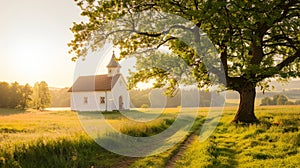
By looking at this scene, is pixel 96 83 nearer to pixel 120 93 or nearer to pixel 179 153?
pixel 120 93

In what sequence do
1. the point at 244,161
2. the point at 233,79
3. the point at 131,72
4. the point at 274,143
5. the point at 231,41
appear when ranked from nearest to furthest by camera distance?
the point at 244,161, the point at 274,143, the point at 231,41, the point at 233,79, the point at 131,72

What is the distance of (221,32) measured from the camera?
2170 centimetres

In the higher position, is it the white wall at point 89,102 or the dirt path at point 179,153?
the white wall at point 89,102

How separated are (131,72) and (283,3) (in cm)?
1396

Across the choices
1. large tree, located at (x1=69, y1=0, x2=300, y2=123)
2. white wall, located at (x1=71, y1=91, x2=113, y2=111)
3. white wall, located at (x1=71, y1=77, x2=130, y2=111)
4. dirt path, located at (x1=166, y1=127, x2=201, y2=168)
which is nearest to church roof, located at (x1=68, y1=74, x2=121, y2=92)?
white wall, located at (x1=71, y1=77, x2=130, y2=111)

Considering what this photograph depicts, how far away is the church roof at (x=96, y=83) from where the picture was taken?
69.2 metres

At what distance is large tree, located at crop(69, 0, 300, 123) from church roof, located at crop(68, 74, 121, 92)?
41187 mm

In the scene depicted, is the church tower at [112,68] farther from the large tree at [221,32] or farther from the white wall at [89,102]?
the large tree at [221,32]

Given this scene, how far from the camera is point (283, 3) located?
22.8 m

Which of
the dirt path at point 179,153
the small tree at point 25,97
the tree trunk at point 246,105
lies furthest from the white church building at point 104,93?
the dirt path at point 179,153

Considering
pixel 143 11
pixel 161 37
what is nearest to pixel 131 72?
pixel 161 37

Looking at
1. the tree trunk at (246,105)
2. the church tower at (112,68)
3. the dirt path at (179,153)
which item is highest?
the church tower at (112,68)

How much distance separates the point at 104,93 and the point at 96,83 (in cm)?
431

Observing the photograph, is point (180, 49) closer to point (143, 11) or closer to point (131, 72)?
point (143, 11)
